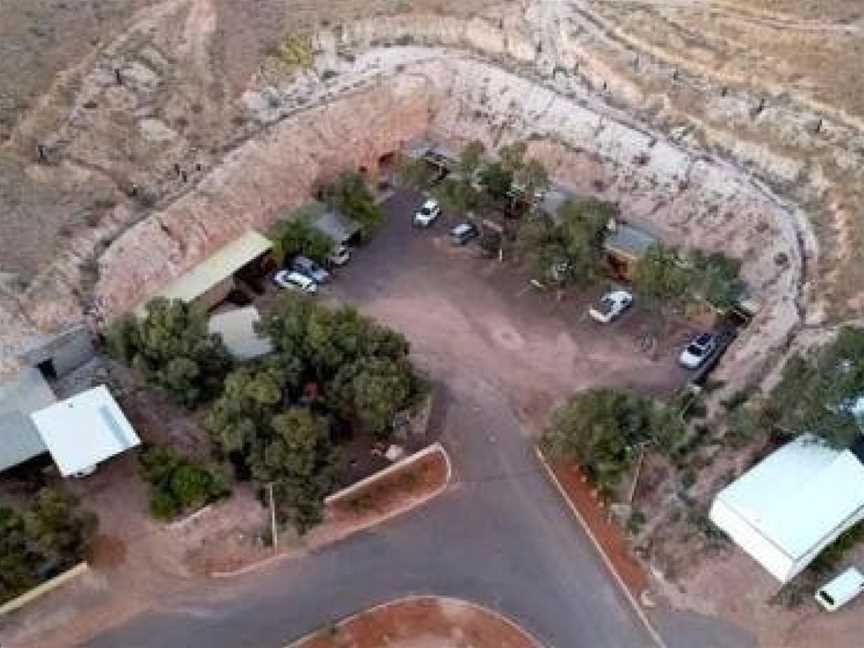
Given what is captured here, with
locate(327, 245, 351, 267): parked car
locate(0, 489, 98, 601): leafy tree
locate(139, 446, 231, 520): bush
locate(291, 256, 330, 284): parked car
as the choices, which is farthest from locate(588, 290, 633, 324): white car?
locate(0, 489, 98, 601): leafy tree

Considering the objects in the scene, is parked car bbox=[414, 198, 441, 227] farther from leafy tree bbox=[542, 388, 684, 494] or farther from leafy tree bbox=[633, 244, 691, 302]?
leafy tree bbox=[542, 388, 684, 494]

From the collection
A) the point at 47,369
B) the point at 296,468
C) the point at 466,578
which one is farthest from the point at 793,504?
the point at 47,369

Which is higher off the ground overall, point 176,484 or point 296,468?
point 296,468

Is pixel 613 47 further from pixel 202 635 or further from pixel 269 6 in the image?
pixel 202 635

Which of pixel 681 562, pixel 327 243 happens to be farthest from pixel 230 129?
pixel 681 562

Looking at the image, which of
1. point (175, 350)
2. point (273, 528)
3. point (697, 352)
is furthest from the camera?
point (697, 352)

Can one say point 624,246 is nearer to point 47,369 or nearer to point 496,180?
point 496,180

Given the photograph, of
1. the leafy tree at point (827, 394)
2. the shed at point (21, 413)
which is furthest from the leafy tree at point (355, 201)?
the leafy tree at point (827, 394)
